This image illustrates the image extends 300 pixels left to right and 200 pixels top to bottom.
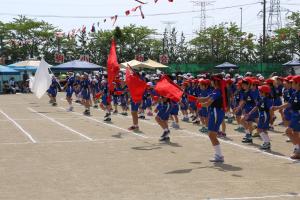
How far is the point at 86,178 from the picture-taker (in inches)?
382

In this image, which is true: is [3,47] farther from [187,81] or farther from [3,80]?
[187,81]

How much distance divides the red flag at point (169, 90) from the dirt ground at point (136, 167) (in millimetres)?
1363

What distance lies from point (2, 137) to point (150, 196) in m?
8.86

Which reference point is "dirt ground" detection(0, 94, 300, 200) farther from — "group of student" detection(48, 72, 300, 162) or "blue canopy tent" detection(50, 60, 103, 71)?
"blue canopy tent" detection(50, 60, 103, 71)

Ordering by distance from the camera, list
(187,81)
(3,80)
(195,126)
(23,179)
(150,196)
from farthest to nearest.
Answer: (3,80)
(187,81)
(195,126)
(23,179)
(150,196)

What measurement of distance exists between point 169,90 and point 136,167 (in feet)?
10.7

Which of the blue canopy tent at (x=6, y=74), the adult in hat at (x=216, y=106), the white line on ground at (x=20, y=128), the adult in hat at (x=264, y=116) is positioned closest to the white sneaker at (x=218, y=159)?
the adult in hat at (x=216, y=106)

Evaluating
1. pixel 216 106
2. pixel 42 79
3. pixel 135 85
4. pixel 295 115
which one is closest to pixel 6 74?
pixel 42 79

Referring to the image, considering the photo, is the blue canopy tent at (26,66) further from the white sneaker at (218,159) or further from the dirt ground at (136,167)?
the white sneaker at (218,159)

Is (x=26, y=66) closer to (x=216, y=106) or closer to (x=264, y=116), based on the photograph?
(x=264, y=116)

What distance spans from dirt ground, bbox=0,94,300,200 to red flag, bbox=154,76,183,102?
1.36 metres

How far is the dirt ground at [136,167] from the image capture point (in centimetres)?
859

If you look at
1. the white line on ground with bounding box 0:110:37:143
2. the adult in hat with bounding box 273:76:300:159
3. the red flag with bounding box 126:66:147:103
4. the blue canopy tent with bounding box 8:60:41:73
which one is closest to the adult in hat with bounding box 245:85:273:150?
the adult in hat with bounding box 273:76:300:159

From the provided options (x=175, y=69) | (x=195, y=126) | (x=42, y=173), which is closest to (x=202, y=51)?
(x=175, y=69)
